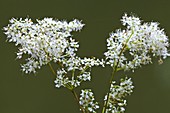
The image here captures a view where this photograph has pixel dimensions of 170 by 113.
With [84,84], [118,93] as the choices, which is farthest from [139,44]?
[84,84]

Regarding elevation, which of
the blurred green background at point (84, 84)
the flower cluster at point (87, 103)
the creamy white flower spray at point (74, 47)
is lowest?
the flower cluster at point (87, 103)

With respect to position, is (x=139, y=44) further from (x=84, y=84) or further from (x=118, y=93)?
(x=84, y=84)

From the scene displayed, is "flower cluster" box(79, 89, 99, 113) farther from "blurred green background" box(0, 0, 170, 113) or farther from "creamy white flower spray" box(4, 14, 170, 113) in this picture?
"blurred green background" box(0, 0, 170, 113)

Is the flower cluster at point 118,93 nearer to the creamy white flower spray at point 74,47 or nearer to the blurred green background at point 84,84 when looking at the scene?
the creamy white flower spray at point 74,47

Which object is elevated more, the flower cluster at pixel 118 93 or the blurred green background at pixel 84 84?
the blurred green background at pixel 84 84

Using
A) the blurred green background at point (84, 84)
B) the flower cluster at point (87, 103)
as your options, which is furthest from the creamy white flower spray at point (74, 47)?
the blurred green background at point (84, 84)

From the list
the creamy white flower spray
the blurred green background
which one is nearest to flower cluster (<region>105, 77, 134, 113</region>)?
the creamy white flower spray

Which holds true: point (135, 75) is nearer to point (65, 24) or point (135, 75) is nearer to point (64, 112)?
point (64, 112)
